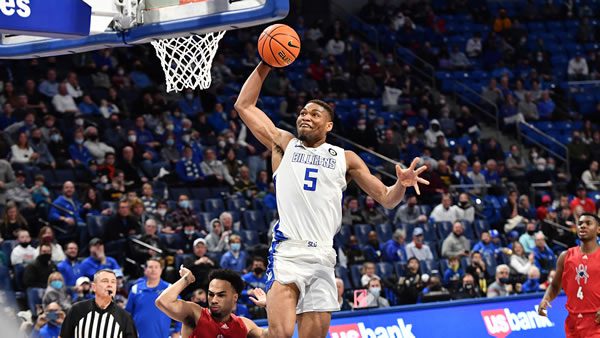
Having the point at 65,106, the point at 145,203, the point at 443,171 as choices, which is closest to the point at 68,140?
the point at 65,106

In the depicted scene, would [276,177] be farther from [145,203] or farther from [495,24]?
[495,24]

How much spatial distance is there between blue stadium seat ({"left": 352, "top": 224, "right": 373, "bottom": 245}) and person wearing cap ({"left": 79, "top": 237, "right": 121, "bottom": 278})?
5.19 metres

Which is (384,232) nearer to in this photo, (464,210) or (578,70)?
(464,210)

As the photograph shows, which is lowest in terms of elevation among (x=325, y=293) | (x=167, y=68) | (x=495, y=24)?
(x=325, y=293)

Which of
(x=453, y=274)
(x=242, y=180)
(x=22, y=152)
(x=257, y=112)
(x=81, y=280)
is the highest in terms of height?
(x=257, y=112)

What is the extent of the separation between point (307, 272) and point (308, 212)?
0.38m

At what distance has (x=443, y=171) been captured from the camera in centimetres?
1914

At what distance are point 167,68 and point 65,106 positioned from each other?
28.1 feet

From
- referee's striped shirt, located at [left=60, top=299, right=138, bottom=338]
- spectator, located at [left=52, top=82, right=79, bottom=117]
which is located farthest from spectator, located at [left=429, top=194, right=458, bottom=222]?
referee's striped shirt, located at [left=60, top=299, right=138, bottom=338]

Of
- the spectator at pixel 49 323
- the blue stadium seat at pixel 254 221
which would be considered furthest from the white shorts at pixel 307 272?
the blue stadium seat at pixel 254 221

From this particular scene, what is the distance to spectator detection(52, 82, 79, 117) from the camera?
1593 cm

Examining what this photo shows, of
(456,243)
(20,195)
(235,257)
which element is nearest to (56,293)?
(20,195)

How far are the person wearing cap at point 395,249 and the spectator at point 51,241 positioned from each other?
5.32 metres

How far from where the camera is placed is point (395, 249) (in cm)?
1580
